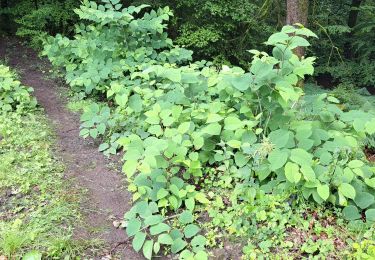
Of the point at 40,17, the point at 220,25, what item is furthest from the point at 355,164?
the point at 40,17

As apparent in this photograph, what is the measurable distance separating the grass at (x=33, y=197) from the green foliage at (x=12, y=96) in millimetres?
319

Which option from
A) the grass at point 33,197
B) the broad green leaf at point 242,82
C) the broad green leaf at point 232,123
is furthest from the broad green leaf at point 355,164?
the grass at point 33,197

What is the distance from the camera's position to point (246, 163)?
148 inches

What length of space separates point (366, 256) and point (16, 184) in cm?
324

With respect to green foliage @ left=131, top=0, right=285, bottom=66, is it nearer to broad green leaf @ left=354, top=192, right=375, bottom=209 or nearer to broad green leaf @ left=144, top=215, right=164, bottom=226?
broad green leaf @ left=354, top=192, right=375, bottom=209

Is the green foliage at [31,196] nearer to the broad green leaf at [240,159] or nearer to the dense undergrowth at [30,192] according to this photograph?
the dense undergrowth at [30,192]

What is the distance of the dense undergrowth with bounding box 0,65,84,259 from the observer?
10.1 feet

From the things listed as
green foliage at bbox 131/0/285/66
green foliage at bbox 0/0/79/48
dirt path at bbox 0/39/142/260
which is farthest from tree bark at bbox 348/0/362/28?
dirt path at bbox 0/39/142/260

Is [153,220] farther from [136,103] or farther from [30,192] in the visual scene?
[136,103]

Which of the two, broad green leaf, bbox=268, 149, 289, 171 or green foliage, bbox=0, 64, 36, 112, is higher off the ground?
broad green leaf, bbox=268, 149, 289, 171

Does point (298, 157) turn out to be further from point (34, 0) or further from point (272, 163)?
point (34, 0)

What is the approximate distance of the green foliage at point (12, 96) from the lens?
5.24 metres

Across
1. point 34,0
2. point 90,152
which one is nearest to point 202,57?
point 34,0

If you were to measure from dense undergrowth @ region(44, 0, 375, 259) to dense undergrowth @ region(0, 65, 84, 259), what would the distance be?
60cm
